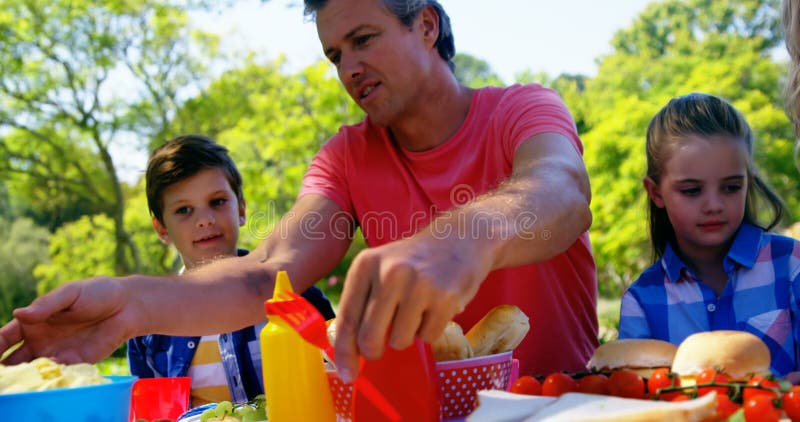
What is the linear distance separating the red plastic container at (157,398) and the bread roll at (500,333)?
808mm

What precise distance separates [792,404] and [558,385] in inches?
14.8

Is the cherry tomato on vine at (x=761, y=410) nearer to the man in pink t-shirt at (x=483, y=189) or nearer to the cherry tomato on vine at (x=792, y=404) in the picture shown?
the cherry tomato on vine at (x=792, y=404)

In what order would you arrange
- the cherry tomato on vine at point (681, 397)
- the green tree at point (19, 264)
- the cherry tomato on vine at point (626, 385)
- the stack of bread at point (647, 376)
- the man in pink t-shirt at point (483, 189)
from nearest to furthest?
1. the stack of bread at point (647, 376)
2. the cherry tomato on vine at point (681, 397)
3. the cherry tomato on vine at point (626, 385)
4. the man in pink t-shirt at point (483, 189)
5. the green tree at point (19, 264)

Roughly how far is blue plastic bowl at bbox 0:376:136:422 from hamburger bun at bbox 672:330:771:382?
100cm

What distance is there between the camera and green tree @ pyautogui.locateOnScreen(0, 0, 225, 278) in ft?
50.1

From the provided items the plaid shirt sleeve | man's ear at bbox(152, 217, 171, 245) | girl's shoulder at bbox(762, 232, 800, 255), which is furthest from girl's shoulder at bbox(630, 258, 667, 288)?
man's ear at bbox(152, 217, 171, 245)

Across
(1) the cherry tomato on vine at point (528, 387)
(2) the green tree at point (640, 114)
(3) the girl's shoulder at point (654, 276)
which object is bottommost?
(1) the cherry tomato on vine at point (528, 387)

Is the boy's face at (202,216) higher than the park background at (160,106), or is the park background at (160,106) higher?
the park background at (160,106)

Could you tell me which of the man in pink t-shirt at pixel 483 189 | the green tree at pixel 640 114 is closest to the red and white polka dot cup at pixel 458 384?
the man in pink t-shirt at pixel 483 189

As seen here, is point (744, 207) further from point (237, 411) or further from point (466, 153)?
point (237, 411)

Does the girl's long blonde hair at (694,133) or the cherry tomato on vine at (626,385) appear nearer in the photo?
the cherry tomato on vine at (626,385)

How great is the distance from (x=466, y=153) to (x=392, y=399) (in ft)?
4.66

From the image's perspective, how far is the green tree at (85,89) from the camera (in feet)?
50.1

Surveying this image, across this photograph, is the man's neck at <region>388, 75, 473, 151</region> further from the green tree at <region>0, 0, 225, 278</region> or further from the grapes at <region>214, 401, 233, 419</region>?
the green tree at <region>0, 0, 225, 278</region>
